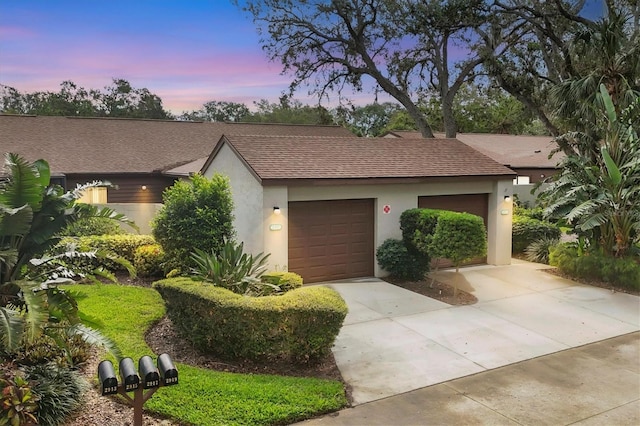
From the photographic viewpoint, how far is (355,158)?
13.7 meters

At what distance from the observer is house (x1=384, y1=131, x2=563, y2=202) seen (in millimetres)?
25188

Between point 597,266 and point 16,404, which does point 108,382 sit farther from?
point 597,266

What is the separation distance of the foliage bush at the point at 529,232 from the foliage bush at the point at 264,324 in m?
11.8

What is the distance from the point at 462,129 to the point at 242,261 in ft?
125

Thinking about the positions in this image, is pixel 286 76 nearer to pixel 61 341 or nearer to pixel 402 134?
pixel 402 134

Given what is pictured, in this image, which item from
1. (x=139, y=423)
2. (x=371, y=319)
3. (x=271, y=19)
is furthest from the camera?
(x=271, y=19)

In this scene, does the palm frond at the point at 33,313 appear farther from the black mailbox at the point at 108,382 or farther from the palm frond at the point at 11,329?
the black mailbox at the point at 108,382

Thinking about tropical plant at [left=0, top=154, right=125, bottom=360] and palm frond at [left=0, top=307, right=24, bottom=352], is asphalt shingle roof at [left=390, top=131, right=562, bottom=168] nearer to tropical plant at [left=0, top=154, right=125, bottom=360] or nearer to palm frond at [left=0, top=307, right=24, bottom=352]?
tropical plant at [left=0, top=154, right=125, bottom=360]

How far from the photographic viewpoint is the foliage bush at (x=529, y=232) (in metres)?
16.7

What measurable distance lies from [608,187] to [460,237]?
4.42 metres

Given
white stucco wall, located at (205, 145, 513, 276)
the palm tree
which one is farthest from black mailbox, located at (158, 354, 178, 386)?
the palm tree

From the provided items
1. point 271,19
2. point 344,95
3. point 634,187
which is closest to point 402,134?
point 344,95

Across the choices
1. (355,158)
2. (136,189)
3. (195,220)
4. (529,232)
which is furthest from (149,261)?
(529,232)

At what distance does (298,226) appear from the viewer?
12422mm
